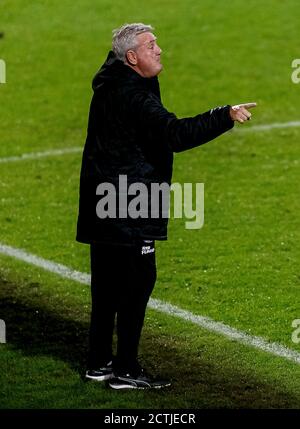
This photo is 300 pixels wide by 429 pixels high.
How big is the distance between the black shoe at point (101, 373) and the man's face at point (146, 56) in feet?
5.73

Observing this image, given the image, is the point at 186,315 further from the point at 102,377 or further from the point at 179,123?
the point at 179,123

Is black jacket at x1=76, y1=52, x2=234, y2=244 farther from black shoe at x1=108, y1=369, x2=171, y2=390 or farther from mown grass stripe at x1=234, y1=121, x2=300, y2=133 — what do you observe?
mown grass stripe at x1=234, y1=121, x2=300, y2=133

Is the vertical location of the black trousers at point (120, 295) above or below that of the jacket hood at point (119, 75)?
below

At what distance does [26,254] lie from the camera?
37.2 ft

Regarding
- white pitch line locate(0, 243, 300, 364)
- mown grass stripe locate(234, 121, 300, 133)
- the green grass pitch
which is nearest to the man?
the green grass pitch

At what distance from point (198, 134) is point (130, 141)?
1.63ft

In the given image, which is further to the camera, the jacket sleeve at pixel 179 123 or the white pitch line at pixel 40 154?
the white pitch line at pixel 40 154

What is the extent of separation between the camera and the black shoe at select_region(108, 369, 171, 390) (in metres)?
8.21

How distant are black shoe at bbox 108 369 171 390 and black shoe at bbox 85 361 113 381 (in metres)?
0.09

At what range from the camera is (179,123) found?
25.3 ft

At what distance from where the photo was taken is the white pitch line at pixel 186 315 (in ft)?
29.7

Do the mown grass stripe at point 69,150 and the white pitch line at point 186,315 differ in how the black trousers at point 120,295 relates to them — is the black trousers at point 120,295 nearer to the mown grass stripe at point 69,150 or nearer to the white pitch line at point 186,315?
the white pitch line at point 186,315

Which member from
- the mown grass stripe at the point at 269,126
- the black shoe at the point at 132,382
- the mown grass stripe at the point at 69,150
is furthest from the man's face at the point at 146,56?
the mown grass stripe at the point at 269,126
